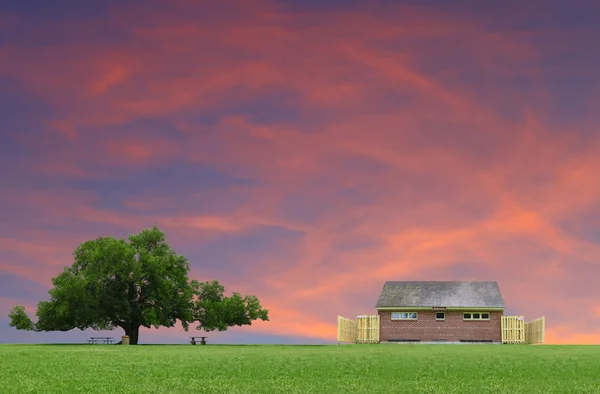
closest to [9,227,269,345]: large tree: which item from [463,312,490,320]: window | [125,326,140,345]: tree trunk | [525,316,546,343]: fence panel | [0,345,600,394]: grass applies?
[125,326,140,345]: tree trunk

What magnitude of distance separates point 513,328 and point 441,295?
21.2 ft

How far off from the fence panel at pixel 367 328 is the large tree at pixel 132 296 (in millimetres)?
13287

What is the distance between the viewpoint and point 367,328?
55.9m

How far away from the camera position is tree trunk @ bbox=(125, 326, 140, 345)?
149 ft

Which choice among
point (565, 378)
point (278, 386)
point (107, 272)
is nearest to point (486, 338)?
point (107, 272)

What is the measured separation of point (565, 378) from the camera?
40.4 ft

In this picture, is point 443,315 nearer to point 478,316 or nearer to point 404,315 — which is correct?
point 478,316

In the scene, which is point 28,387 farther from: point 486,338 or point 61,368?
point 486,338

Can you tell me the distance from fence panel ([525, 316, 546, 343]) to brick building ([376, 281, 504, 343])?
2.63 meters

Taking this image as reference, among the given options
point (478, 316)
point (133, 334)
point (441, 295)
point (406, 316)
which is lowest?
point (133, 334)

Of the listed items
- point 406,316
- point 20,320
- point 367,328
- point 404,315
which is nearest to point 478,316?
point 406,316

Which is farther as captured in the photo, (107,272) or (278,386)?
(107,272)

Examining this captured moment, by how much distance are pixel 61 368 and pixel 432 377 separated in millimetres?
8181

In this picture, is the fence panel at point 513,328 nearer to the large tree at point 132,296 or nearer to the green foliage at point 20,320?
the large tree at point 132,296
